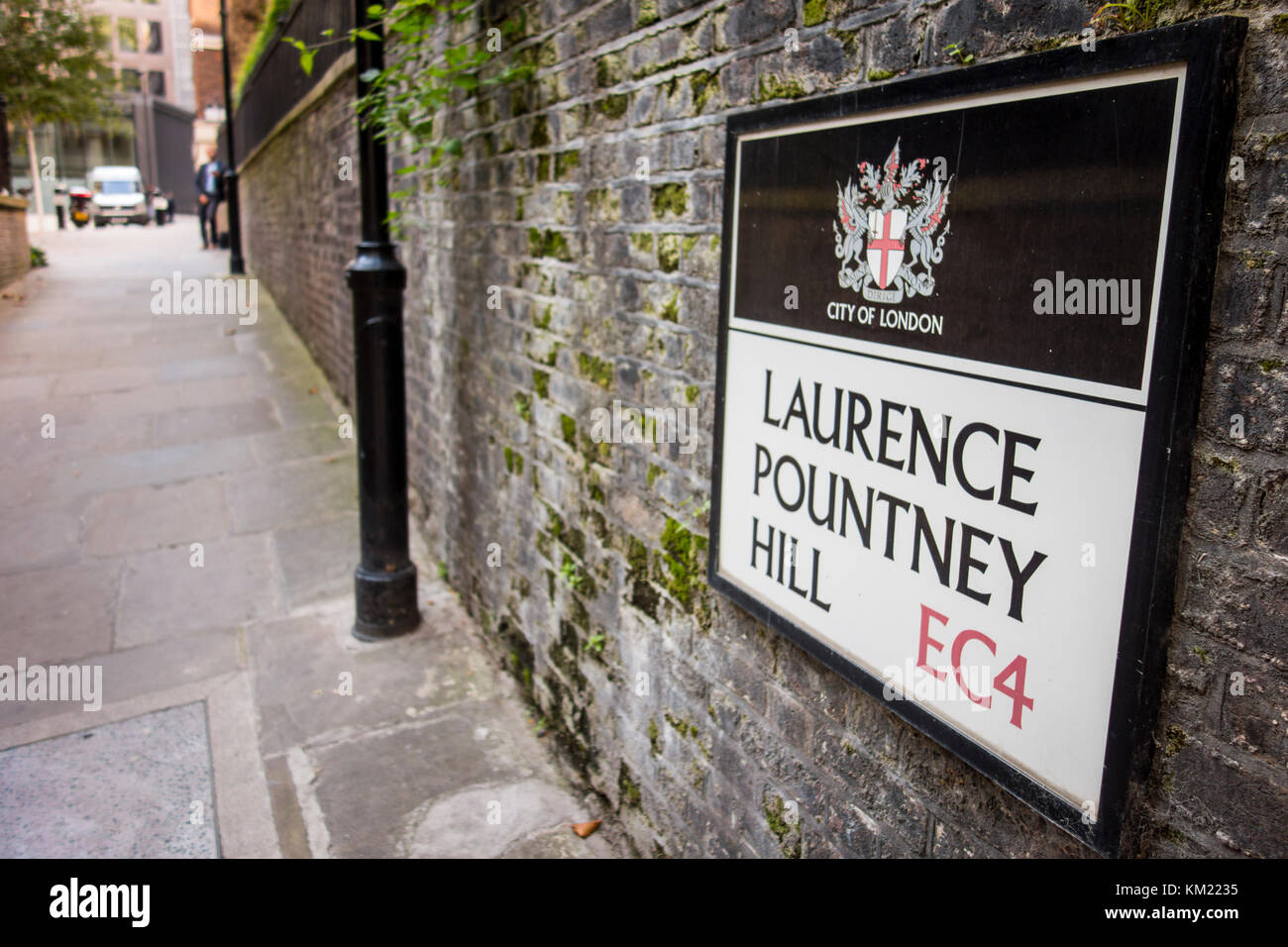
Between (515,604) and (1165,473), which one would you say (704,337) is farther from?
(515,604)

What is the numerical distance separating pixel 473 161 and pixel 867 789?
3075mm

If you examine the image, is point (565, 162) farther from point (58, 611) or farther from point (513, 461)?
point (58, 611)

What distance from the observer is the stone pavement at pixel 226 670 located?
120 inches

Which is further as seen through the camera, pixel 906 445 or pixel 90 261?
pixel 90 261

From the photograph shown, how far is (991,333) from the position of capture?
144 centimetres

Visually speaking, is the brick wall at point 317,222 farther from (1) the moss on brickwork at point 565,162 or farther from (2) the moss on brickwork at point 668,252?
(2) the moss on brickwork at point 668,252

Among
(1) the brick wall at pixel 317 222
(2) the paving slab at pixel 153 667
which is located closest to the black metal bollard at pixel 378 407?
(2) the paving slab at pixel 153 667

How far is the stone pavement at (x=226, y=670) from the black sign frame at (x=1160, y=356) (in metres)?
1.99

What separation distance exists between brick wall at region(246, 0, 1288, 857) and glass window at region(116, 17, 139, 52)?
183ft

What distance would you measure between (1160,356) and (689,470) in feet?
4.45

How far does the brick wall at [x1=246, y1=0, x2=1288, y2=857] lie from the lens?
116cm

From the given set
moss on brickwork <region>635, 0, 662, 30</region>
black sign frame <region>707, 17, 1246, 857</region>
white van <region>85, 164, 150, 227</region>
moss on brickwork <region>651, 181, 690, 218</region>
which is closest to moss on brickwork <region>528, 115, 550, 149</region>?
moss on brickwork <region>635, 0, 662, 30</region>

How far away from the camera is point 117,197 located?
3341 centimetres
